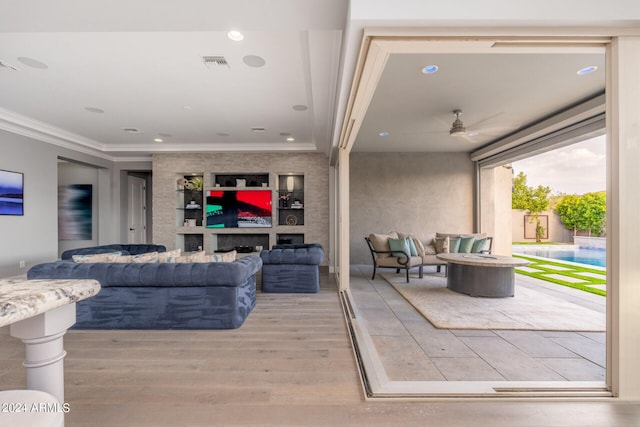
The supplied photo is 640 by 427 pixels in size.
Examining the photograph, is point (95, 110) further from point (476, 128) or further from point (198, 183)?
point (476, 128)

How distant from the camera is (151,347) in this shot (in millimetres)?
2754

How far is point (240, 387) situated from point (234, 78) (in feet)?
10.5

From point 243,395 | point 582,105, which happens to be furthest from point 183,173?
point 582,105

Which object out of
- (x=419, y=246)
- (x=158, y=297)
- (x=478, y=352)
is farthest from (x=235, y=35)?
(x=419, y=246)

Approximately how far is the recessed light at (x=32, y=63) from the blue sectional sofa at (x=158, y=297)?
2131 millimetres

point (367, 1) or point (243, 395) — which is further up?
point (367, 1)

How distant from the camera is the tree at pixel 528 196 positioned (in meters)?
16.7

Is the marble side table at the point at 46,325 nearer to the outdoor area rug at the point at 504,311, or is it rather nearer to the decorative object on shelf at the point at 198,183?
the outdoor area rug at the point at 504,311

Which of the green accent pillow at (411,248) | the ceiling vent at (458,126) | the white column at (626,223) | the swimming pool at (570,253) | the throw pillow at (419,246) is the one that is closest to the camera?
the white column at (626,223)

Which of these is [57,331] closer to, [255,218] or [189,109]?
[189,109]

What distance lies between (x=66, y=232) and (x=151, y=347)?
6.73 meters

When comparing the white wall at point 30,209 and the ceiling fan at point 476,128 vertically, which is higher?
the ceiling fan at point 476,128

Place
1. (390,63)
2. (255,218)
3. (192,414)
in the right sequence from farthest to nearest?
(255,218) < (390,63) < (192,414)

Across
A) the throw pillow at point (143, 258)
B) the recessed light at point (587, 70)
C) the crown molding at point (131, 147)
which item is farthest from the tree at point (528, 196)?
the throw pillow at point (143, 258)
